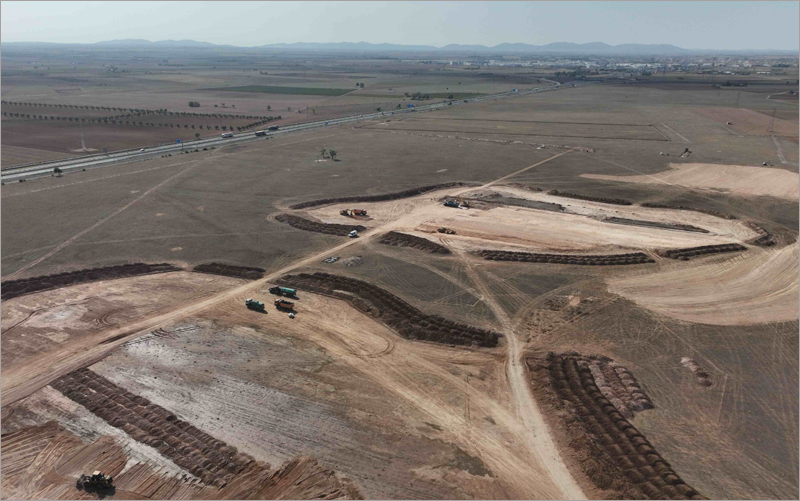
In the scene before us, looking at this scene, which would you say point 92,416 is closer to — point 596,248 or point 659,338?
point 659,338

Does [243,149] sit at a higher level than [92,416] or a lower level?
higher

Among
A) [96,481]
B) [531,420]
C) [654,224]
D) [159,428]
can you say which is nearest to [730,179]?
[654,224]

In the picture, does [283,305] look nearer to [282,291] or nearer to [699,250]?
[282,291]

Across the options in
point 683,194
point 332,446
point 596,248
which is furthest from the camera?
point 683,194

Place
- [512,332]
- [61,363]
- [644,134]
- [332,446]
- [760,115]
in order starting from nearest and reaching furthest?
[332,446] < [61,363] < [512,332] < [644,134] < [760,115]

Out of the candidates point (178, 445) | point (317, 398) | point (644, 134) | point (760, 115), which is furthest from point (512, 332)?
point (760, 115)

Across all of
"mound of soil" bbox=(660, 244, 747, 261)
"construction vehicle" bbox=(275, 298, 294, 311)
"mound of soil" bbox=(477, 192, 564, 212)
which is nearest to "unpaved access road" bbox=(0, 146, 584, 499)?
"construction vehicle" bbox=(275, 298, 294, 311)

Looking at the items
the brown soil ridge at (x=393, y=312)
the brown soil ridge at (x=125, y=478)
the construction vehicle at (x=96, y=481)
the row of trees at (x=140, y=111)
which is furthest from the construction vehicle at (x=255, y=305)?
the row of trees at (x=140, y=111)
